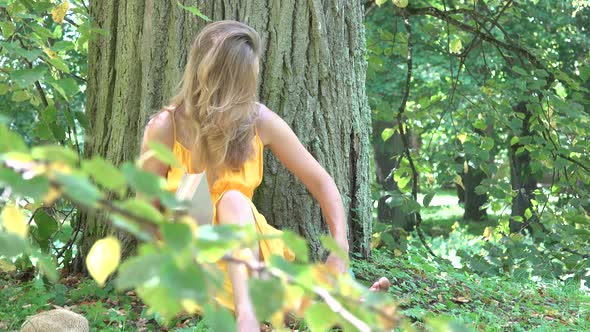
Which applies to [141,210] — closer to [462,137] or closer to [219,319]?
[219,319]

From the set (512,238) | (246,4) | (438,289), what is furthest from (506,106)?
(246,4)

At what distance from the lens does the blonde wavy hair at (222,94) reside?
3.34m

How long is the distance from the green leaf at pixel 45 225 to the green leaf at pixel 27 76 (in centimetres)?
138

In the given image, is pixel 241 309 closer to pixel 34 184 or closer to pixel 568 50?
pixel 34 184

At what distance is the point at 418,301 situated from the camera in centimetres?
408

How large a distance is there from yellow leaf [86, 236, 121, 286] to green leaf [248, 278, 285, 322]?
172 mm

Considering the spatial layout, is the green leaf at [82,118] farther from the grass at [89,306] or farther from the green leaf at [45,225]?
the grass at [89,306]

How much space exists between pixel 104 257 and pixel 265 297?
0.21m

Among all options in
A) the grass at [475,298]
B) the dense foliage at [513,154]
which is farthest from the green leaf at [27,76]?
the dense foliage at [513,154]

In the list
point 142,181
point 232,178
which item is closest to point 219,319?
point 142,181

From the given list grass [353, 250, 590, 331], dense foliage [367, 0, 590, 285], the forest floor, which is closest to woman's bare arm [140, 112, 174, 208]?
the forest floor

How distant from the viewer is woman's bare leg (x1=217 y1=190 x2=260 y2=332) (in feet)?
9.73

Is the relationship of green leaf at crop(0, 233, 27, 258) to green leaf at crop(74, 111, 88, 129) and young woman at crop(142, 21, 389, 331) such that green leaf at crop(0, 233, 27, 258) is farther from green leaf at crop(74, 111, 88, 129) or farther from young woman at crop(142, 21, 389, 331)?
green leaf at crop(74, 111, 88, 129)

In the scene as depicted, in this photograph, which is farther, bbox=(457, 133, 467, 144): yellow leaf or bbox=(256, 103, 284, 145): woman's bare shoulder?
bbox=(457, 133, 467, 144): yellow leaf
